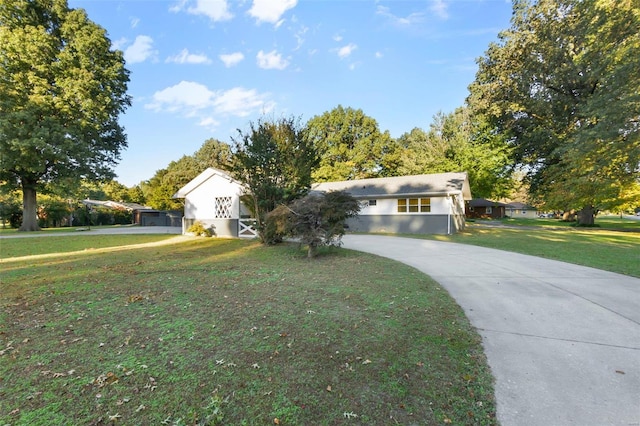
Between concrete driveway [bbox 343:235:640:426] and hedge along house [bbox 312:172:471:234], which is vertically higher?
hedge along house [bbox 312:172:471:234]

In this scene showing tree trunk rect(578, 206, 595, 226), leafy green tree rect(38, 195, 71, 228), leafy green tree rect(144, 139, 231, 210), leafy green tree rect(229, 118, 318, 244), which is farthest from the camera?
leafy green tree rect(144, 139, 231, 210)

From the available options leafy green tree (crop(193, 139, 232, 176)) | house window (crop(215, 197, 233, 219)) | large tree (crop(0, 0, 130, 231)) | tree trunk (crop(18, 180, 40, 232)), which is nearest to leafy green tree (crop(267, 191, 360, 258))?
house window (crop(215, 197, 233, 219))

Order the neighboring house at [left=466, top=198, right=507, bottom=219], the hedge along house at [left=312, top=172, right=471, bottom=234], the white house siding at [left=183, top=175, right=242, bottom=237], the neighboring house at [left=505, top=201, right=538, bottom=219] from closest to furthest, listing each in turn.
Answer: the white house siding at [left=183, top=175, right=242, bottom=237] < the hedge along house at [left=312, top=172, right=471, bottom=234] < the neighboring house at [left=466, top=198, right=507, bottom=219] < the neighboring house at [left=505, top=201, right=538, bottom=219]

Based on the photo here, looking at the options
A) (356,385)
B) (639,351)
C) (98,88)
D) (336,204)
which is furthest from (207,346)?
(98,88)

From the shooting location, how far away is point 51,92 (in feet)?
64.6

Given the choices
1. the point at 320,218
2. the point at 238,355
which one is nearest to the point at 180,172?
the point at 320,218

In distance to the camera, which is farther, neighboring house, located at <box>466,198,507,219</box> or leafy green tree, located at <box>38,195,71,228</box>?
neighboring house, located at <box>466,198,507,219</box>

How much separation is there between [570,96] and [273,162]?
2454 centimetres

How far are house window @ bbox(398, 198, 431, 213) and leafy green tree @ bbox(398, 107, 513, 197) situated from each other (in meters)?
14.0

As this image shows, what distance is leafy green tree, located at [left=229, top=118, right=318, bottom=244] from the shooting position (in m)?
11.9

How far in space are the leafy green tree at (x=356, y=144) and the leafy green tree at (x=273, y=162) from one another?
2427cm

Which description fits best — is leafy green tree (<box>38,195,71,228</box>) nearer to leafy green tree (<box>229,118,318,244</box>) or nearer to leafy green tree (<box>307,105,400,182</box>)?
leafy green tree (<box>307,105,400,182</box>)

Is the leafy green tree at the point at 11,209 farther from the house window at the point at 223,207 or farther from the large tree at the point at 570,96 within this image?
the large tree at the point at 570,96

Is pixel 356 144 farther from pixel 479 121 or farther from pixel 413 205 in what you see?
pixel 413 205
